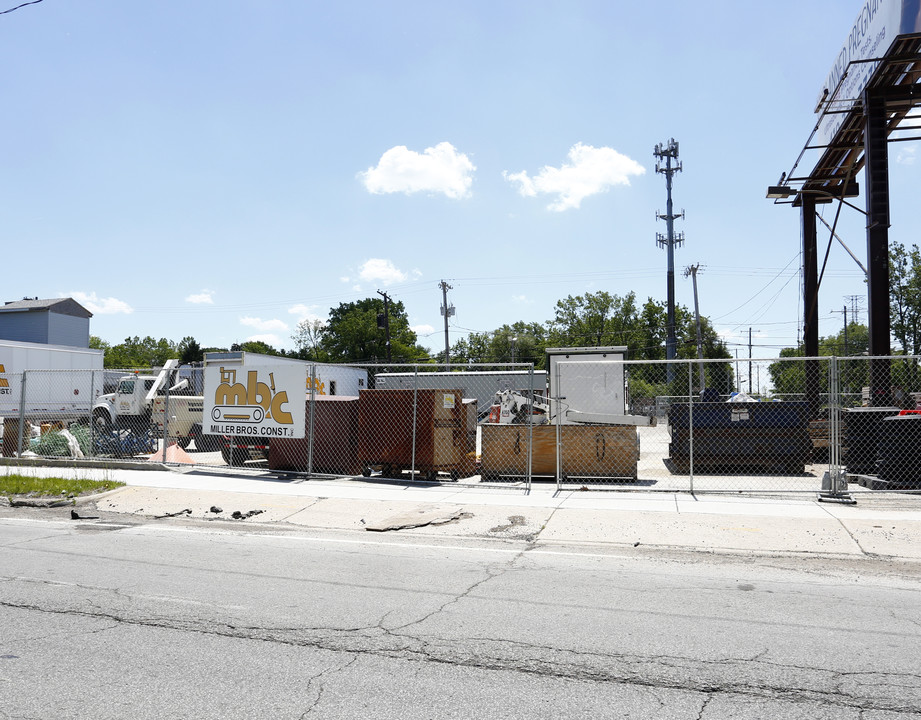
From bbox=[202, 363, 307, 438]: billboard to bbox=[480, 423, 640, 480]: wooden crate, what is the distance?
3747mm

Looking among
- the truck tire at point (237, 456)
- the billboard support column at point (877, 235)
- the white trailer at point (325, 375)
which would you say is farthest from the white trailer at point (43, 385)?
the billboard support column at point (877, 235)

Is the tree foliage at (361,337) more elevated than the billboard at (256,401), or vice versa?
the tree foliage at (361,337)

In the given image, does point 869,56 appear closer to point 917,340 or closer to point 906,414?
point 906,414

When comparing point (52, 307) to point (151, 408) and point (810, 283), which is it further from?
point (810, 283)

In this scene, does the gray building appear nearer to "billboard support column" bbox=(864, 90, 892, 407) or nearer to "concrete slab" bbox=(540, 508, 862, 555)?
"concrete slab" bbox=(540, 508, 862, 555)

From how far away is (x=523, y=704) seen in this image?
365cm

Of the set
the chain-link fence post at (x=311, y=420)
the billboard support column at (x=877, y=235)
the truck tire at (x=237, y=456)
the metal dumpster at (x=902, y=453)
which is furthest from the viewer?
the truck tire at (x=237, y=456)

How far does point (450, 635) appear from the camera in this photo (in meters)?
4.75

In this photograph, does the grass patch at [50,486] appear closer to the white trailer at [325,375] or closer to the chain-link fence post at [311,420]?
the chain-link fence post at [311,420]

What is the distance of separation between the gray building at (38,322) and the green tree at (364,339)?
31.9m

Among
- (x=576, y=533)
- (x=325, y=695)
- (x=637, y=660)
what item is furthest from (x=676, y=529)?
(x=325, y=695)

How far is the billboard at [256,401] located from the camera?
13445 millimetres

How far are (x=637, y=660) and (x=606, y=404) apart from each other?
14301mm

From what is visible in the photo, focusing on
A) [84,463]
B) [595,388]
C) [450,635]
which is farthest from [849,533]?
[84,463]
